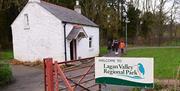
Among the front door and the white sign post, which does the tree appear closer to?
the front door

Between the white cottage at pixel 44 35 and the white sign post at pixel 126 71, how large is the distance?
17316mm

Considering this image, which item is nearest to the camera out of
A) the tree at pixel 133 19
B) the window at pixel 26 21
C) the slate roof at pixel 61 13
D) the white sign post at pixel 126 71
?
the white sign post at pixel 126 71

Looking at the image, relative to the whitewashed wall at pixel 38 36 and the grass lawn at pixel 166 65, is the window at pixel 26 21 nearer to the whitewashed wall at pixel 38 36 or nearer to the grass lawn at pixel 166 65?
the whitewashed wall at pixel 38 36

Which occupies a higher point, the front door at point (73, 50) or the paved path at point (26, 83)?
the front door at point (73, 50)

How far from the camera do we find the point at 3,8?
48.0 metres

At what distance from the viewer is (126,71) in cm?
786

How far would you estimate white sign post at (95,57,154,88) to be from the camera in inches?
296

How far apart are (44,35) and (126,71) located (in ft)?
→ 63.2

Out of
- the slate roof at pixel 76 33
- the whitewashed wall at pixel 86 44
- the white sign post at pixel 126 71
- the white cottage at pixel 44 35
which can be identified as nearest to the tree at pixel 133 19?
the whitewashed wall at pixel 86 44

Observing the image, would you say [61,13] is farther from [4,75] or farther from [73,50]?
[4,75]

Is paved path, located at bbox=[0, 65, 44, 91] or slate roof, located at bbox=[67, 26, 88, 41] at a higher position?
slate roof, located at bbox=[67, 26, 88, 41]

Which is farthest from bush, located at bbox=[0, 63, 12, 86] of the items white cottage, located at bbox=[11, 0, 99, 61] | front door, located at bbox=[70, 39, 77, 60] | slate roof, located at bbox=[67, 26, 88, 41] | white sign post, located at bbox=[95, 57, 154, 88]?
front door, located at bbox=[70, 39, 77, 60]

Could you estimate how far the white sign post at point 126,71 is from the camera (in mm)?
7527

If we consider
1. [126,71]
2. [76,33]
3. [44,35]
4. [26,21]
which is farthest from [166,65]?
[126,71]
